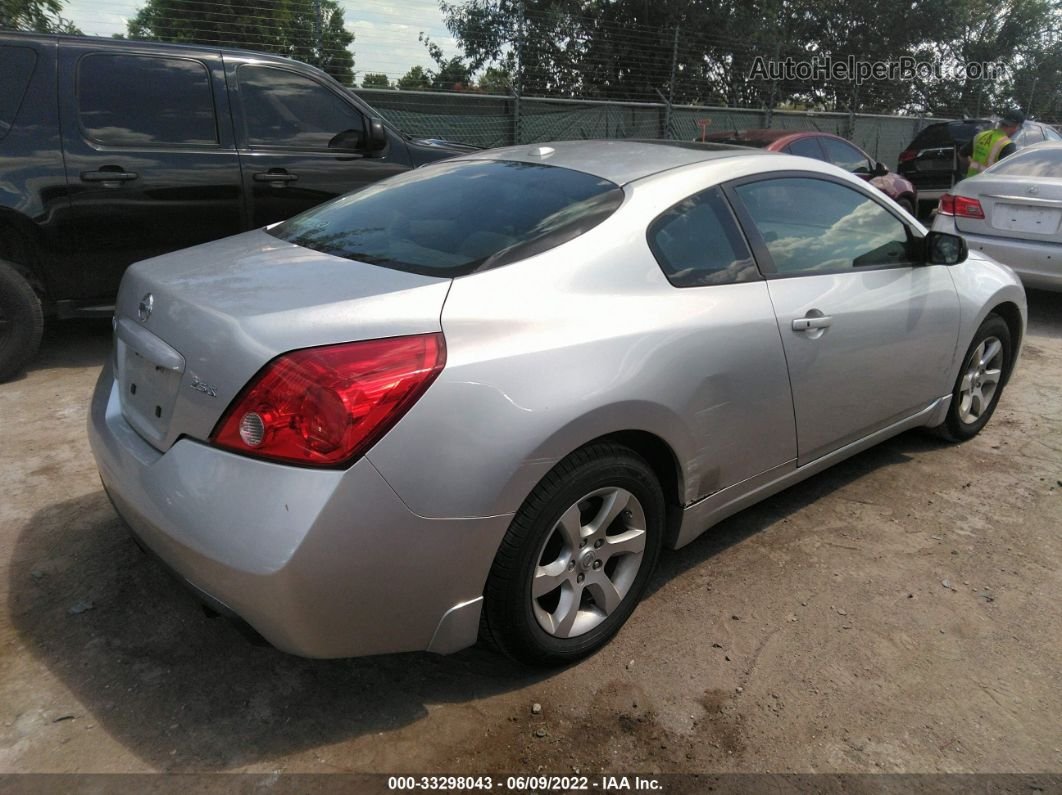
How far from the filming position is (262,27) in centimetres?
1004

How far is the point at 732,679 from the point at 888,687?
1.53ft

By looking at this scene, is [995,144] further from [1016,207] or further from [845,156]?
[1016,207]

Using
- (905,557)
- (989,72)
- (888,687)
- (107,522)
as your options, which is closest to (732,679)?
(888,687)

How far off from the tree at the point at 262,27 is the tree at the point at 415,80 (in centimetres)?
85

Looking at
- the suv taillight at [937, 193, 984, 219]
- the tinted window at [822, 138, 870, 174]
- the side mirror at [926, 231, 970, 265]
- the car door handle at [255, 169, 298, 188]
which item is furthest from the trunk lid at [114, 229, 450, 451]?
the tinted window at [822, 138, 870, 174]

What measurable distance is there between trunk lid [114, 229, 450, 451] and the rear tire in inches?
99.6

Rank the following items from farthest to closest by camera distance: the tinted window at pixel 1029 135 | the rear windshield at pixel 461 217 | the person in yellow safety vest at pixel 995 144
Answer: the tinted window at pixel 1029 135 < the person in yellow safety vest at pixel 995 144 < the rear windshield at pixel 461 217

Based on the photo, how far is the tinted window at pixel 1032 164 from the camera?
22.0 feet

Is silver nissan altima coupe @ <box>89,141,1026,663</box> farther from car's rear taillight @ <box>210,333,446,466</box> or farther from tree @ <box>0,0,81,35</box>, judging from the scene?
tree @ <box>0,0,81,35</box>

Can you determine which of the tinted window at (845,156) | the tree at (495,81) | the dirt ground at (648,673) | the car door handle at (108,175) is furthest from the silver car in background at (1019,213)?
the tree at (495,81)

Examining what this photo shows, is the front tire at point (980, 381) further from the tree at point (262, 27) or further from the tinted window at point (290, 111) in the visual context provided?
the tree at point (262, 27)

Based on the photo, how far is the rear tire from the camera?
4.53 m

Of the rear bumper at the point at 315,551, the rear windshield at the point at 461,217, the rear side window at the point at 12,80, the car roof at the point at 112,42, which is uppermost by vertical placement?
the car roof at the point at 112,42

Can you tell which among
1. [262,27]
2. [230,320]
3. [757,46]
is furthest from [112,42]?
[757,46]
